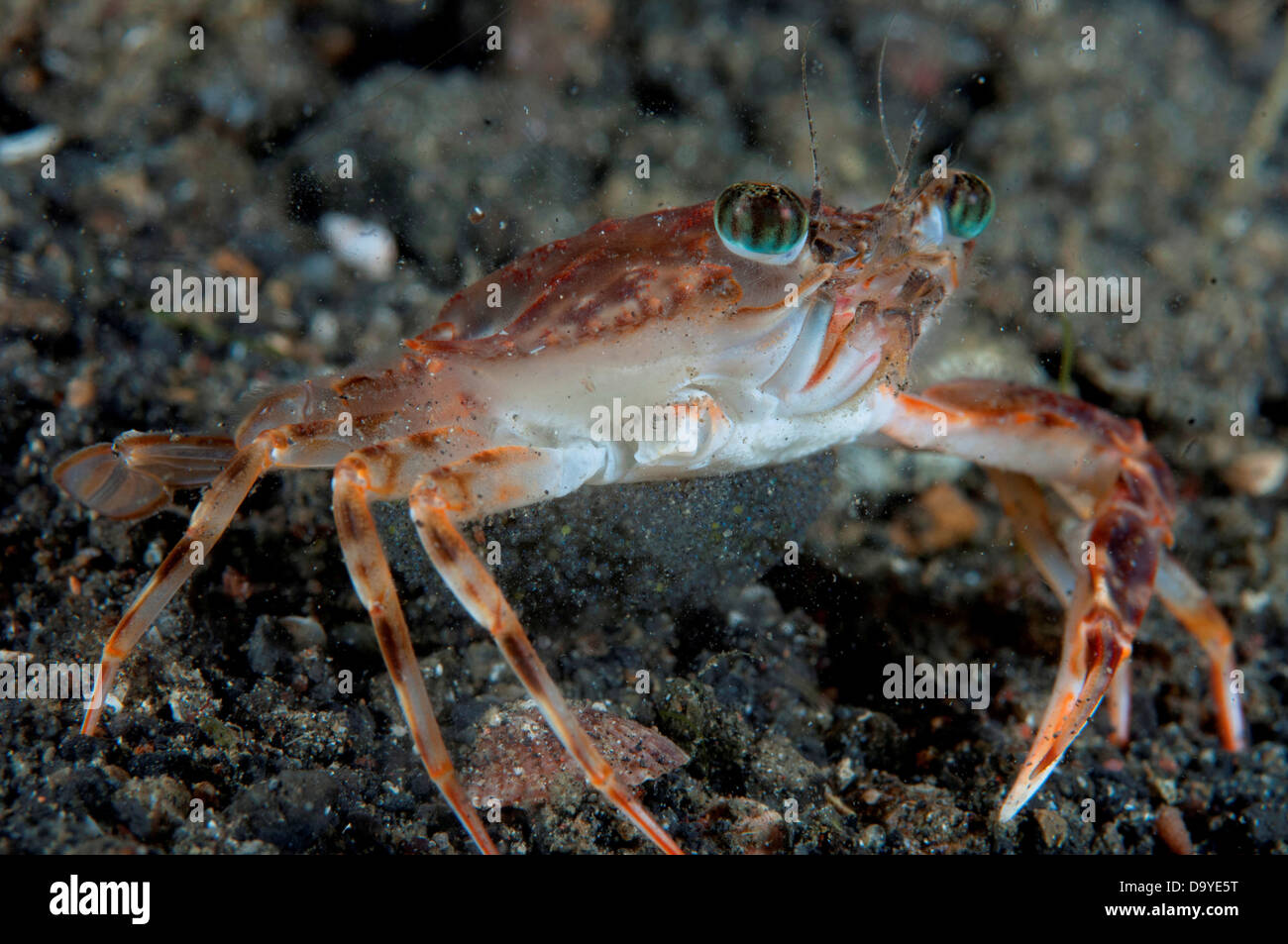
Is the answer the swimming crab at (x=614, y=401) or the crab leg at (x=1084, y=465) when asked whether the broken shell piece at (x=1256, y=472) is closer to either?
the crab leg at (x=1084, y=465)

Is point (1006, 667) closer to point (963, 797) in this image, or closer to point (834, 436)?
point (963, 797)

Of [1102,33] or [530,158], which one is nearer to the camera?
[530,158]

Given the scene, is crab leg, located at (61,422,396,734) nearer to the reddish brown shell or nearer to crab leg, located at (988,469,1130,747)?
the reddish brown shell

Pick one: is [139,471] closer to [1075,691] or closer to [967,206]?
[967,206]

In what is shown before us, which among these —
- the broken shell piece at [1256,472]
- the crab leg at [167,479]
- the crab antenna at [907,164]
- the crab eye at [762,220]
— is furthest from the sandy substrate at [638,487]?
the crab eye at [762,220]

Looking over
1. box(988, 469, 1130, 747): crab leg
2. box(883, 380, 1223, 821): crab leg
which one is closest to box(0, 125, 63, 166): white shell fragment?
box(883, 380, 1223, 821): crab leg
